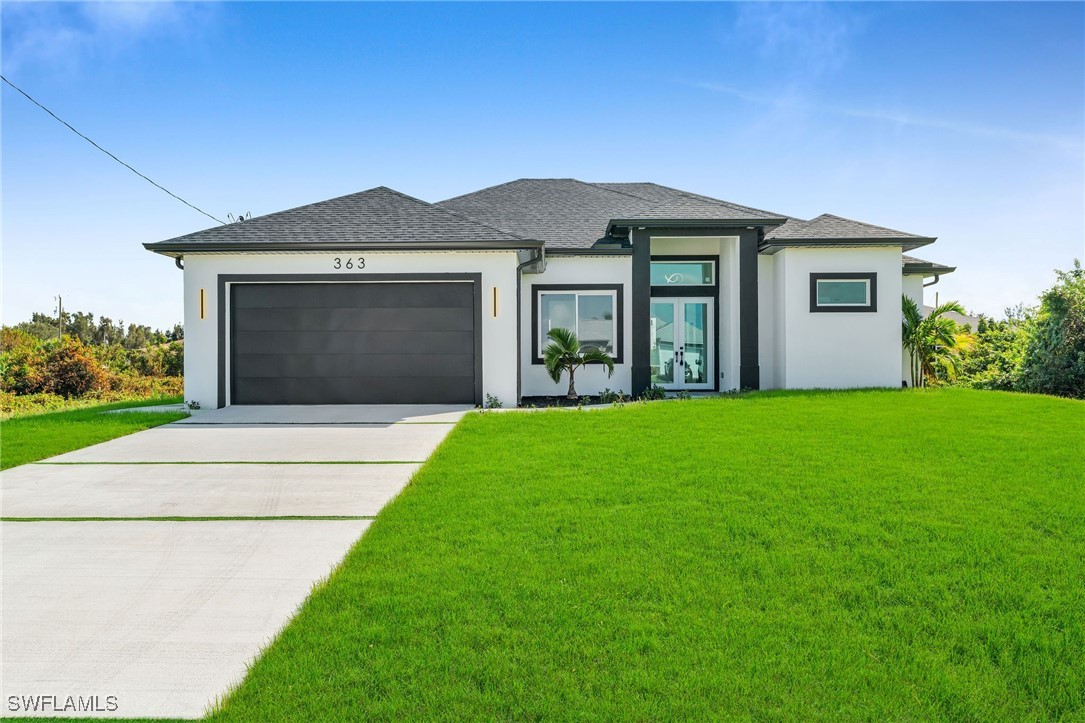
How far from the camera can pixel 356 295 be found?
12141 mm

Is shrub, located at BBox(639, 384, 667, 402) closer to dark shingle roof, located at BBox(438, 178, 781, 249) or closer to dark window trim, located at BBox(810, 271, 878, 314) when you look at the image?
dark shingle roof, located at BBox(438, 178, 781, 249)

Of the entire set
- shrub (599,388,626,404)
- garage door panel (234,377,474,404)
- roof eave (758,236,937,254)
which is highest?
roof eave (758,236,937,254)

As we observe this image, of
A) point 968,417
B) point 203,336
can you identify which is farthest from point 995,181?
point 203,336

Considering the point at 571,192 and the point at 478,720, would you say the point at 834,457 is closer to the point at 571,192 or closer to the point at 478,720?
the point at 478,720

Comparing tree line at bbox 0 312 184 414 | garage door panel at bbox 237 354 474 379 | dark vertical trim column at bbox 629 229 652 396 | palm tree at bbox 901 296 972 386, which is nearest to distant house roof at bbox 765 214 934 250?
palm tree at bbox 901 296 972 386

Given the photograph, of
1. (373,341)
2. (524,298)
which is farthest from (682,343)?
(373,341)

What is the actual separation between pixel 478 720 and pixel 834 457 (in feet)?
18.4

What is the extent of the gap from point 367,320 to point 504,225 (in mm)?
4869

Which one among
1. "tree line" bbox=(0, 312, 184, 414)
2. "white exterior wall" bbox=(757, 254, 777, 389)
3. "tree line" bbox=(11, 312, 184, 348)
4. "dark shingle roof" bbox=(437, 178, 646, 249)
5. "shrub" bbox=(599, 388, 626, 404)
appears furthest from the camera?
"tree line" bbox=(11, 312, 184, 348)

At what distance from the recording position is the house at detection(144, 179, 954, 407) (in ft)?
39.2

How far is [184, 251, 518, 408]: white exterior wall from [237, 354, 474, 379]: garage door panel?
562mm

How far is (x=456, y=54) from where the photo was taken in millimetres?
14367

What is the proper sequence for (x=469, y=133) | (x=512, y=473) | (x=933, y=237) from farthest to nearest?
1. (x=469, y=133)
2. (x=933, y=237)
3. (x=512, y=473)

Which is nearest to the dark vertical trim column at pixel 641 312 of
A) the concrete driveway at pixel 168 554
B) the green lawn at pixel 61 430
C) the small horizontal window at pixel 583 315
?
the small horizontal window at pixel 583 315
